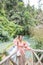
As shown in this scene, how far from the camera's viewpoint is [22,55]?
3.95 m

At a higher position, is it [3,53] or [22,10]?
[22,10]

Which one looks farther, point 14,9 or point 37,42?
point 14,9

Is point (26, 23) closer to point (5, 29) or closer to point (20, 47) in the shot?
point (5, 29)

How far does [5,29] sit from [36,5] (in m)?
4.29

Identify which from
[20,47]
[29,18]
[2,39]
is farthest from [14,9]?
[20,47]

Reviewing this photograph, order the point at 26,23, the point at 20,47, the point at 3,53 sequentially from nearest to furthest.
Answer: the point at 20,47
the point at 3,53
the point at 26,23

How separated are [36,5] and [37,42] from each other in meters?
9.27

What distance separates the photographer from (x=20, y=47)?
12.9ft

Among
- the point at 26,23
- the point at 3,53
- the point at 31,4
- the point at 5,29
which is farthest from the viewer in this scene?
the point at 31,4

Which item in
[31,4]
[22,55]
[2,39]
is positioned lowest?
[2,39]

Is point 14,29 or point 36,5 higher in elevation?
point 36,5

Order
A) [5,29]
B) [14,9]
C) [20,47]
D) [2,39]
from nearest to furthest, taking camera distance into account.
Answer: [20,47], [2,39], [5,29], [14,9]

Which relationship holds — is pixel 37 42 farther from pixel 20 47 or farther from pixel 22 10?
pixel 22 10

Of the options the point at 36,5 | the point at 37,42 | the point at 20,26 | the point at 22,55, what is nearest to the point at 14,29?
the point at 20,26
